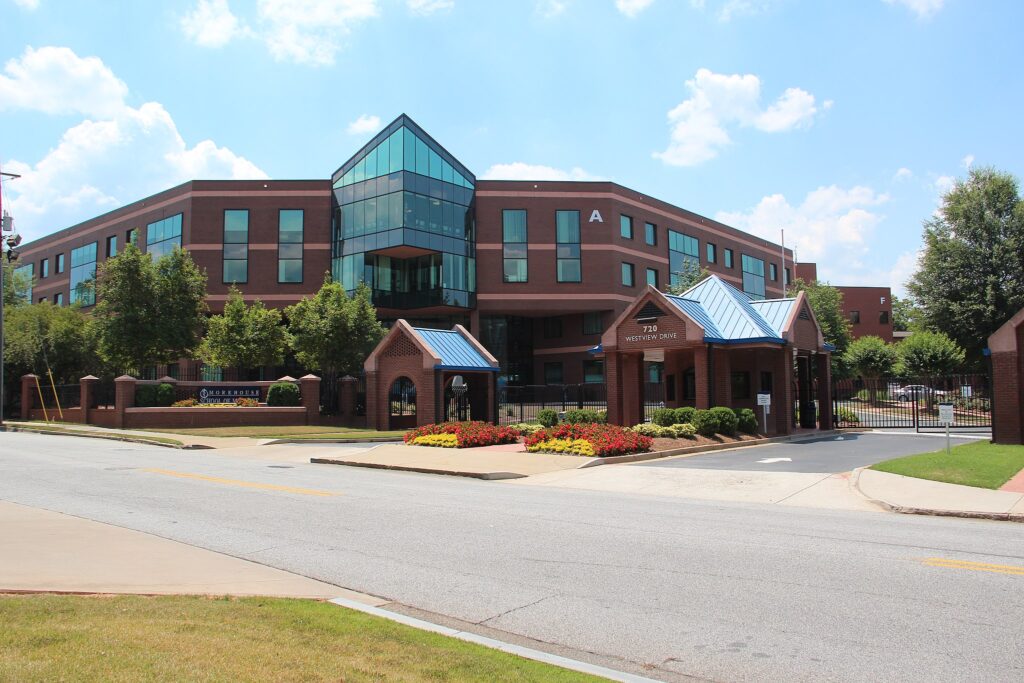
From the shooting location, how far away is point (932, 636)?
5.53m

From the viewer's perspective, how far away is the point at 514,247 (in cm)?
5366

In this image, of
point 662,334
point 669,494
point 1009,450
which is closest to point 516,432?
point 662,334

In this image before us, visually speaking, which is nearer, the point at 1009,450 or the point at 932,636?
the point at 932,636

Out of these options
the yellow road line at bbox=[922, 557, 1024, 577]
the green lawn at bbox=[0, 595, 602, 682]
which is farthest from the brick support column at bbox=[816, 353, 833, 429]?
the green lawn at bbox=[0, 595, 602, 682]

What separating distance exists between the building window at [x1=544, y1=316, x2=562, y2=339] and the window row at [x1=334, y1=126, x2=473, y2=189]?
1375cm

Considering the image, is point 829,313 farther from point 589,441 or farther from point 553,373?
point 589,441

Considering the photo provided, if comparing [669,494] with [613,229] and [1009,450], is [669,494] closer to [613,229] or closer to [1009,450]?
[1009,450]

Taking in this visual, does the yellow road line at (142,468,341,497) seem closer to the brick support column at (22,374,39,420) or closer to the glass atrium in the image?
the brick support column at (22,374,39,420)

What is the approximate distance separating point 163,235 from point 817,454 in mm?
48659

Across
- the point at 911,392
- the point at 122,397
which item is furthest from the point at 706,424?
the point at 122,397

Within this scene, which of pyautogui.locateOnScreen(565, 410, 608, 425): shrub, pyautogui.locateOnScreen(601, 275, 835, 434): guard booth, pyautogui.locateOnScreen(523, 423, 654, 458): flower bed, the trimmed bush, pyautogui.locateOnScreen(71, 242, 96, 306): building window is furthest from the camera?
pyautogui.locateOnScreen(71, 242, 96, 306): building window

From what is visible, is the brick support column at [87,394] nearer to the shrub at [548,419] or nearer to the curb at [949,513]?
the shrub at [548,419]

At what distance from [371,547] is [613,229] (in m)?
48.1

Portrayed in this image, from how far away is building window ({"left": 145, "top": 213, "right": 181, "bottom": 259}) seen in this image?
52938mm
